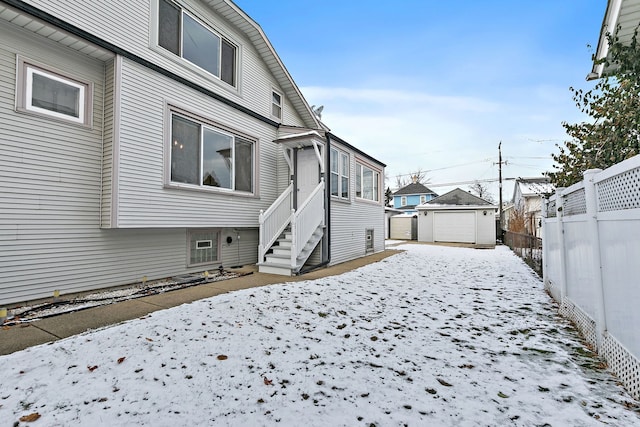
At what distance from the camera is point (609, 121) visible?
14.9 feet

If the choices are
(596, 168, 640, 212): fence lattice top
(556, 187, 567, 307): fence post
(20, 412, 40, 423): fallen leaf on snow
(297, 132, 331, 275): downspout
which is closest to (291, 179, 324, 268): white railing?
(297, 132, 331, 275): downspout

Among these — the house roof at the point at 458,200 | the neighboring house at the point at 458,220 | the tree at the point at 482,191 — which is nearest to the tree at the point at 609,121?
the neighboring house at the point at 458,220

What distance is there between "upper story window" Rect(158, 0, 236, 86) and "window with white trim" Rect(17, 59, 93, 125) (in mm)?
2202

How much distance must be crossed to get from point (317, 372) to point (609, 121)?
574 centimetres

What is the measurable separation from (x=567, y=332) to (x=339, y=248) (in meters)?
6.06

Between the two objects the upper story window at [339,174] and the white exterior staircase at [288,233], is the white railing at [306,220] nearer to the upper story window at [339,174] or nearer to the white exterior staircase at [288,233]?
the white exterior staircase at [288,233]

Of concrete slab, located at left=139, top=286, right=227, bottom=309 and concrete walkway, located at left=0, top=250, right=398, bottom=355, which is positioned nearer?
concrete walkway, located at left=0, top=250, right=398, bottom=355

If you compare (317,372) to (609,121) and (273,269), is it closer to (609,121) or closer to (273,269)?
(273,269)

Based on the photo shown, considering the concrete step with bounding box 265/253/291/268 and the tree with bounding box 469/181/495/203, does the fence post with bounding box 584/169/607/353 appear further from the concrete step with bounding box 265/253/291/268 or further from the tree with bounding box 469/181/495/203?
the tree with bounding box 469/181/495/203

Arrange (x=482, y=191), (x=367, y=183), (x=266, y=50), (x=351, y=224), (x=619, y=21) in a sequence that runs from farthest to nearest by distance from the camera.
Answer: (x=482, y=191), (x=367, y=183), (x=351, y=224), (x=266, y=50), (x=619, y=21)

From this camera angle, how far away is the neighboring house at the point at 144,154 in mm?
4406

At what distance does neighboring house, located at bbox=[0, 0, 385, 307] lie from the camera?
441 centimetres

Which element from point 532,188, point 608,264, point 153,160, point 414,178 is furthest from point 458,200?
point 414,178

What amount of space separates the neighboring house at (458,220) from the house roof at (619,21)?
14.7 m
